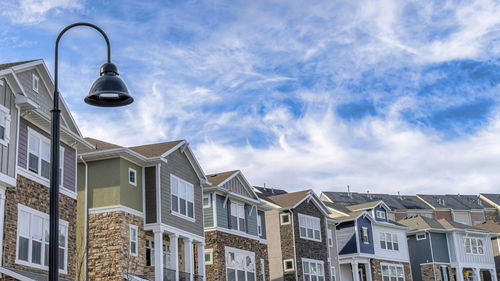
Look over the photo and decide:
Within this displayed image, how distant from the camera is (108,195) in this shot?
101 ft

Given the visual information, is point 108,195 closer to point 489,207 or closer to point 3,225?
point 3,225

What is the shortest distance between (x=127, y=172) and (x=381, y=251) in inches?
1166

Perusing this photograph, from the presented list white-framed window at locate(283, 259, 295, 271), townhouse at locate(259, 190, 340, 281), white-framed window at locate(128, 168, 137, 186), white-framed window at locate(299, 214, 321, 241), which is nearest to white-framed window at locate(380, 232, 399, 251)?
townhouse at locate(259, 190, 340, 281)

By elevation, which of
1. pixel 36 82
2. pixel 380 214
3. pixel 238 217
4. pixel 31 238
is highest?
pixel 380 214

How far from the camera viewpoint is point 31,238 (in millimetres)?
24109

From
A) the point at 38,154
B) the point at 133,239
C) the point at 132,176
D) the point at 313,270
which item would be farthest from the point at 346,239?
the point at 38,154

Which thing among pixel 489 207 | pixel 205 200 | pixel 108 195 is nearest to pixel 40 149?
pixel 108 195

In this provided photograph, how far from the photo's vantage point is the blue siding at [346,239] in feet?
176

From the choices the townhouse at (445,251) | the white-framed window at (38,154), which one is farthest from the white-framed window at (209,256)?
the townhouse at (445,251)

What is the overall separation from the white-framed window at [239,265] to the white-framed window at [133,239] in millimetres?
8461

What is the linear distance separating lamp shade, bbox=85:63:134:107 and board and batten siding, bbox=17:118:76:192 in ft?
41.3

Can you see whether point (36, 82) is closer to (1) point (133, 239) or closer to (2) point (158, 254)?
(1) point (133, 239)

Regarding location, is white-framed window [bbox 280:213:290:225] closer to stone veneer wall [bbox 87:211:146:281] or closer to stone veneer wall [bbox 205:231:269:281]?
stone veneer wall [bbox 205:231:269:281]

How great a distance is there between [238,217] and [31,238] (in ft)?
59.8
